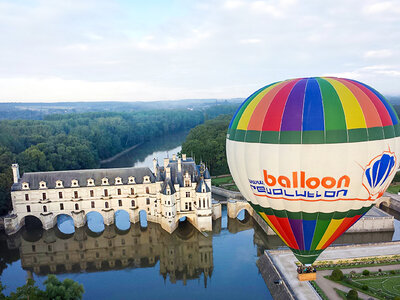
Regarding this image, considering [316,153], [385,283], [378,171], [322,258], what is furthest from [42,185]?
[385,283]

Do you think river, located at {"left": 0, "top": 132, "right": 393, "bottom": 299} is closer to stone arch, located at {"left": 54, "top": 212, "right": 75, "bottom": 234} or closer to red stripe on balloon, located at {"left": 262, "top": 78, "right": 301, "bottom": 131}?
stone arch, located at {"left": 54, "top": 212, "right": 75, "bottom": 234}

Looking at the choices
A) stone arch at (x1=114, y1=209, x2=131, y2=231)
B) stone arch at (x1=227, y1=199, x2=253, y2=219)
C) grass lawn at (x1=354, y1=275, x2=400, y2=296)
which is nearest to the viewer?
grass lawn at (x1=354, y1=275, x2=400, y2=296)

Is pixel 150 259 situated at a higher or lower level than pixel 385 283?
lower

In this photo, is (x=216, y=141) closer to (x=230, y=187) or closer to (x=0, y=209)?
(x=230, y=187)

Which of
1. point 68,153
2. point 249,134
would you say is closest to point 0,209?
point 68,153

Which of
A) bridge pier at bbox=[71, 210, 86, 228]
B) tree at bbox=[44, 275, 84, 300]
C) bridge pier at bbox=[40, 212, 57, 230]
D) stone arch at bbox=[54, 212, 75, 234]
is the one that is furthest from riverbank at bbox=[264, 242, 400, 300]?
bridge pier at bbox=[40, 212, 57, 230]

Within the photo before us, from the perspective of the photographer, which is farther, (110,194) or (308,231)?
(110,194)

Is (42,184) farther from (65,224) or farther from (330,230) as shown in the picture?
(330,230)
